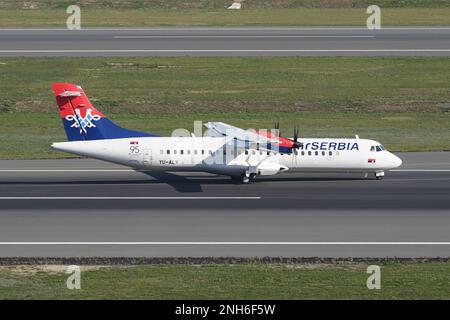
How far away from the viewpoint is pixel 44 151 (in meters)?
58.7

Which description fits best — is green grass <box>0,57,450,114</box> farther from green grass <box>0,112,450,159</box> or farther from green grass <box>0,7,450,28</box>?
green grass <box>0,7,450,28</box>

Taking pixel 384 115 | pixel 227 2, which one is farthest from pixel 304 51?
pixel 227 2

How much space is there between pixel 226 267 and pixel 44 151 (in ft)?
88.9

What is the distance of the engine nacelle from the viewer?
49844 mm

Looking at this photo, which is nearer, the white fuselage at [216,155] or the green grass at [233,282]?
the green grass at [233,282]

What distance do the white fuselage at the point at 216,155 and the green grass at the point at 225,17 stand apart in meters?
44.5

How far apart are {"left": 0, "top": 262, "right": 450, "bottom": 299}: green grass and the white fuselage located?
1592 centimetres

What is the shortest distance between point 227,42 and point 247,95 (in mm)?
12860

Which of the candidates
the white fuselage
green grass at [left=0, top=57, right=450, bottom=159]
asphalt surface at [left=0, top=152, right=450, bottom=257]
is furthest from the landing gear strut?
green grass at [left=0, top=57, right=450, bottom=159]

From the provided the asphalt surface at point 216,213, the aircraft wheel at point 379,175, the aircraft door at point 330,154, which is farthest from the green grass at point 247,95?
the aircraft door at point 330,154

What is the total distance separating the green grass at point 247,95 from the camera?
6544cm

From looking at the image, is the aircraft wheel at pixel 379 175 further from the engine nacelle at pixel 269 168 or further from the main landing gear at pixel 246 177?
the main landing gear at pixel 246 177

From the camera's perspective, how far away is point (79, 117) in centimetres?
4953

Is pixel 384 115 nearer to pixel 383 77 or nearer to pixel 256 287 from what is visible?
pixel 383 77
